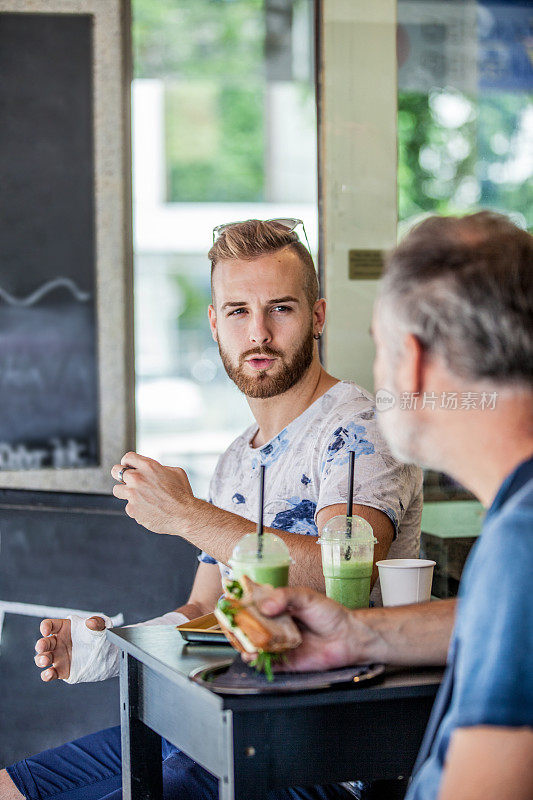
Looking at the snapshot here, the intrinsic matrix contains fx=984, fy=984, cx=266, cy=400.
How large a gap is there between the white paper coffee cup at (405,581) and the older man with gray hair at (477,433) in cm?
46

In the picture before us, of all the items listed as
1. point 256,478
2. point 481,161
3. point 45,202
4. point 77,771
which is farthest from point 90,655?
point 481,161

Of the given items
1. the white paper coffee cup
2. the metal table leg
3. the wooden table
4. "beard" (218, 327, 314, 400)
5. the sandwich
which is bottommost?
the metal table leg

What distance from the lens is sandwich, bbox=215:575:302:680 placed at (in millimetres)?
1287

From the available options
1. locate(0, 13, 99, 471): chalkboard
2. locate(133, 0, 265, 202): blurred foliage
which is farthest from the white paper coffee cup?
locate(133, 0, 265, 202): blurred foliage

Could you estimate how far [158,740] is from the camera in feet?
5.48

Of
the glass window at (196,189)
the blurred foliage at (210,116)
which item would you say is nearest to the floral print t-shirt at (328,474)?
the glass window at (196,189)

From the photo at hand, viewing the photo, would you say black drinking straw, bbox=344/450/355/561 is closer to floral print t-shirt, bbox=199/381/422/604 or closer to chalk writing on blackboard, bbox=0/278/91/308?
floral print t-shirt, bbox=199/381/422/604

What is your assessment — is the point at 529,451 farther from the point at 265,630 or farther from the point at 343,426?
the point at 343,426

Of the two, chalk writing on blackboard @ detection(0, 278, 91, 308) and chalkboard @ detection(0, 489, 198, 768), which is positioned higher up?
chalk writing on blackboard @ detection(0, 278, 91, 308)

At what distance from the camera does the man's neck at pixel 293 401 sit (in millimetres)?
2217

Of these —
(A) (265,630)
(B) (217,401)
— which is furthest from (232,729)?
(B) (217,401)

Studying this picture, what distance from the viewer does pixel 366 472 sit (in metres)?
1.90

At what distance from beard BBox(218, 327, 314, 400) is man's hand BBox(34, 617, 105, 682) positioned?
2.01 feet

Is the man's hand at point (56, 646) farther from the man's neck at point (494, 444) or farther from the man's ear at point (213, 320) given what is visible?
the man's neck at point (494, 444)
